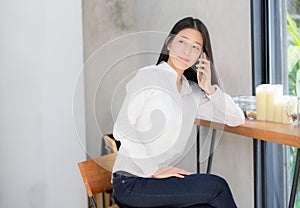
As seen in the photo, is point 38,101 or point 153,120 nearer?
point 153,120

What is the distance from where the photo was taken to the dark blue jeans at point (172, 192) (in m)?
1.12

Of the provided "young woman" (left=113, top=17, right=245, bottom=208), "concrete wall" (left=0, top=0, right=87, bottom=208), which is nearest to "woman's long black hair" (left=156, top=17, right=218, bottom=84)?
"young woman" (left=113, top=17, right=245, bottom=208)

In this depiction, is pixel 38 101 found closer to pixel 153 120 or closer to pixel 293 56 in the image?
pixel 153 120

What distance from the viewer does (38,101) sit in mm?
2027

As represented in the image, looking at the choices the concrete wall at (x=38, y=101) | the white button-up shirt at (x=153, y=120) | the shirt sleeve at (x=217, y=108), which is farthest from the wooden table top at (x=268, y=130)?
the concrete wall at (x=38, y=101)

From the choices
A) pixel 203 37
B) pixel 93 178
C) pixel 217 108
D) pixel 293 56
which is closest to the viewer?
pixel 203 37

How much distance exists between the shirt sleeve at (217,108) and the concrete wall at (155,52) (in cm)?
7

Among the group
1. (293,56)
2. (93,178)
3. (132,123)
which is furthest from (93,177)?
(293,56)

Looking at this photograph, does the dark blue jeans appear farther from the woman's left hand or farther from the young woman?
the woman's left hand

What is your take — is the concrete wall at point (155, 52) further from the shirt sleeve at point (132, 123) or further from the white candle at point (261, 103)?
the white candle at point (261, 103)

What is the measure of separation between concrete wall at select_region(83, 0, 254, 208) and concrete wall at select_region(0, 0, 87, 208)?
0.21 meters

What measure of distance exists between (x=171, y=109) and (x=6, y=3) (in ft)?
4.60

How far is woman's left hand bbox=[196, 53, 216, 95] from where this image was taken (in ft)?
3.47

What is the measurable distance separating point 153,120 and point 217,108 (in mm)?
371
